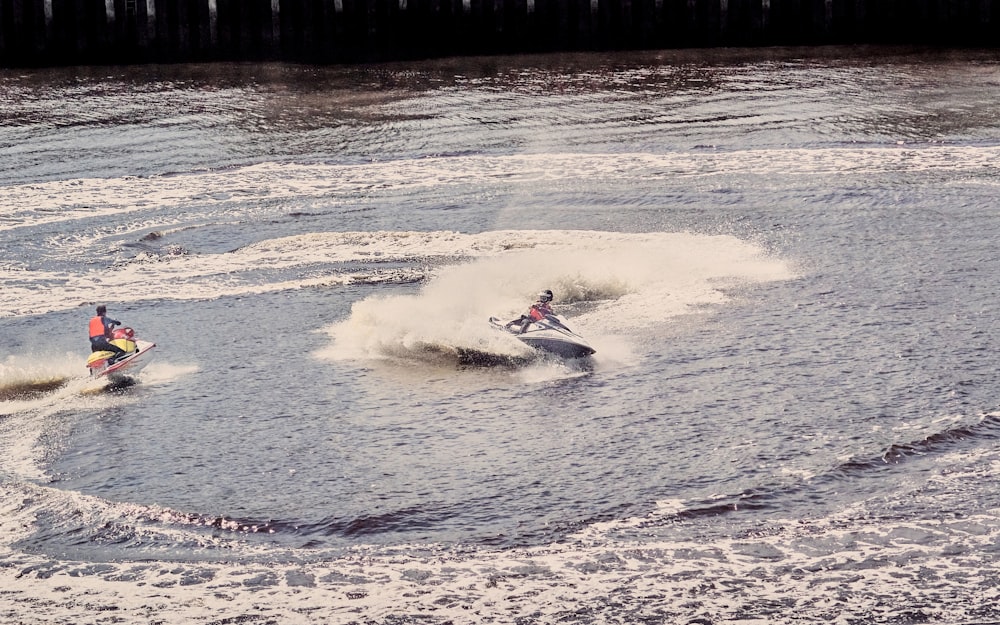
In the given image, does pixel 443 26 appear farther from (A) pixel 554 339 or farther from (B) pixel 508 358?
(A) pixel 554 339

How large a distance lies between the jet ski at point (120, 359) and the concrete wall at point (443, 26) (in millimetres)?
32795

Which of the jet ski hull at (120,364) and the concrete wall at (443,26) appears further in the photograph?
the concrete wall at (443,26)

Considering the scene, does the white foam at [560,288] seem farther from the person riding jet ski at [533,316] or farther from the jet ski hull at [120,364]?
the jet ski hull at [120,364]

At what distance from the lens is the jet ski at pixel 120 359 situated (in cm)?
2603

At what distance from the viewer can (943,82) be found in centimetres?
5122

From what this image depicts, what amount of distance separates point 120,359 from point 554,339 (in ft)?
27.8

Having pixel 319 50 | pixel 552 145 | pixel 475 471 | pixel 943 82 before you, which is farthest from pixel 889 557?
pixel 319 50

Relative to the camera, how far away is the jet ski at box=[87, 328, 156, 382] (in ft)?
85.4

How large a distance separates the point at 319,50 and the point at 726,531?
42628 millimetres

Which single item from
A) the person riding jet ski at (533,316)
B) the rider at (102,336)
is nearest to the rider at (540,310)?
the person riding jet ski at (533,316)

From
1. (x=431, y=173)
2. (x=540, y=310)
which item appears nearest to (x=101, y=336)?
(x=540, y=310)

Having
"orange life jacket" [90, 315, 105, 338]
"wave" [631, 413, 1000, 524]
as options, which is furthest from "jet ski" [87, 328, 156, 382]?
"wave" [631, 413, 1000, 524]

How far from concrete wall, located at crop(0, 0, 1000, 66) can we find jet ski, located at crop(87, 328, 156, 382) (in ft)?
108

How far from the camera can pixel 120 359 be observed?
1031 inches
